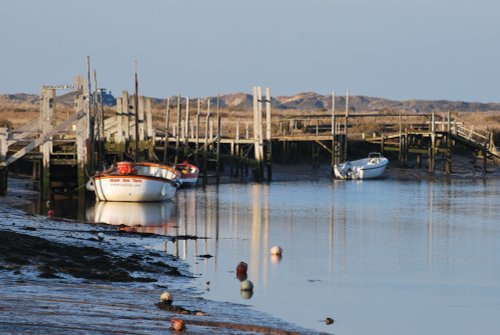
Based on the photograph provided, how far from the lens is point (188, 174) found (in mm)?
55281

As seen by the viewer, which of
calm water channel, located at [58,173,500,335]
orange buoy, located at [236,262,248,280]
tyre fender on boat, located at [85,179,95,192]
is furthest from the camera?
tyre fender on boat, located at [85,179,95,192]

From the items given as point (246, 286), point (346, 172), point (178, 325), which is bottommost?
point (246, 286)

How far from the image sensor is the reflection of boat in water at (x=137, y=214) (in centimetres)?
3257

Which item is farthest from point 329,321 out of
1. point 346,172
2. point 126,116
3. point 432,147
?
point 432,147

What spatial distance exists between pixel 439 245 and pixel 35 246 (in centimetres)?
1218

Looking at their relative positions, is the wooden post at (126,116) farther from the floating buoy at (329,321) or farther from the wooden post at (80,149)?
the floating buoy at (329,321)

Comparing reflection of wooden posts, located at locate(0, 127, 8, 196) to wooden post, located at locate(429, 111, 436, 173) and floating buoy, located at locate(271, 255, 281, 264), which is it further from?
wooden post, located at locate(429, 111, 436, 173)

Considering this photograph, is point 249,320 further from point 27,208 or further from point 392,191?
point 392,191

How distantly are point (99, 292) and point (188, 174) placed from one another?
38.0m

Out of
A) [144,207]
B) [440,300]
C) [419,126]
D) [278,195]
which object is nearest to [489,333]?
[440,300]

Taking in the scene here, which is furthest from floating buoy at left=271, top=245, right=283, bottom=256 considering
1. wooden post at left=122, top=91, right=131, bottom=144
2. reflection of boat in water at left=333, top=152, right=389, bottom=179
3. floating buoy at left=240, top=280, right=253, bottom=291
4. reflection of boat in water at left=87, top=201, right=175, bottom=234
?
reflection of boat in water at left=333, top=152, right=389, bottom=179

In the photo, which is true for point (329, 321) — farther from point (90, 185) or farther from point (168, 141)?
point (168, 141)

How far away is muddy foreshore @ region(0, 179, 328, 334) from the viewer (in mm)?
14562

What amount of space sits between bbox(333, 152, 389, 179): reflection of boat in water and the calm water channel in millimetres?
14247
